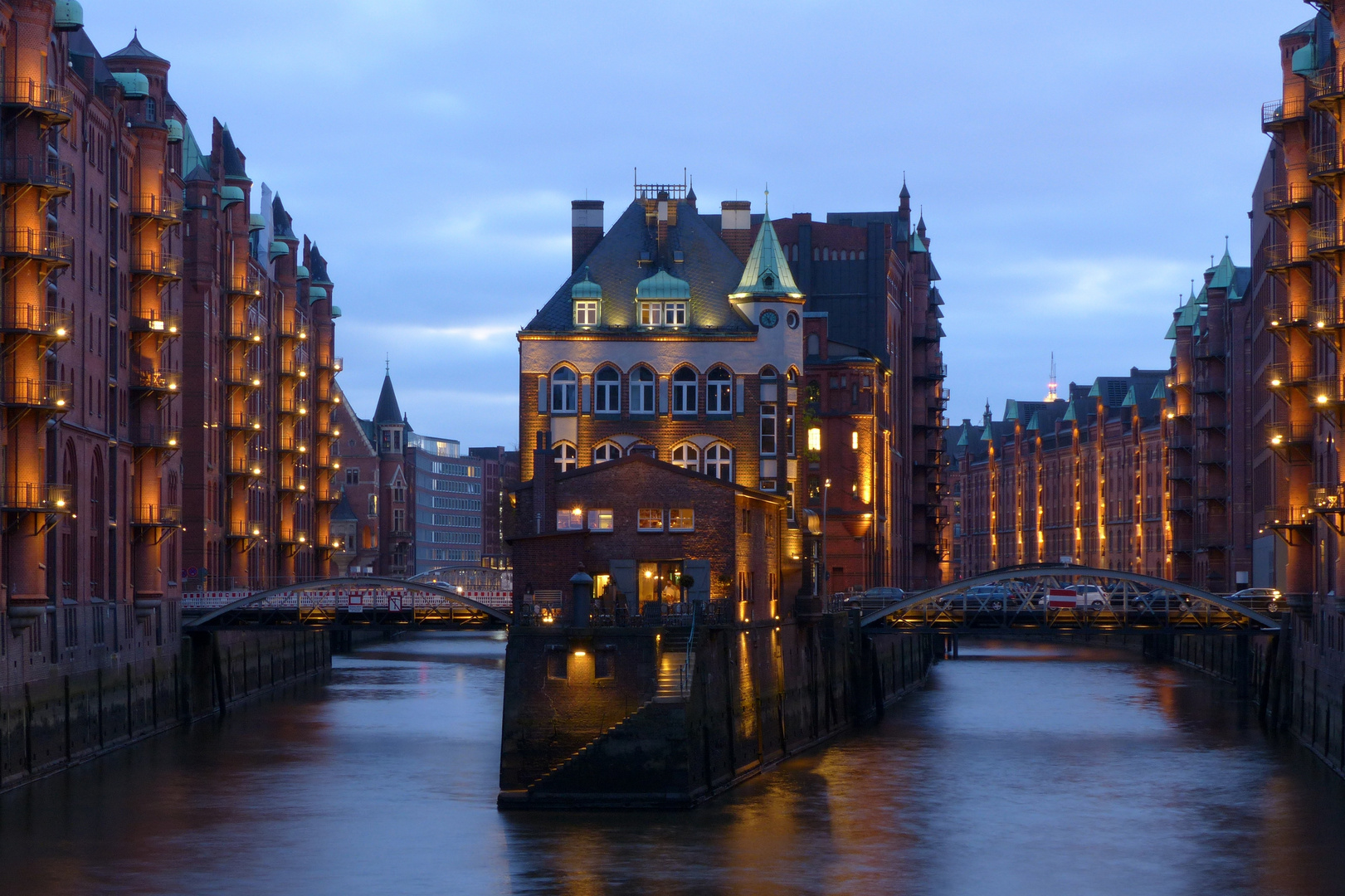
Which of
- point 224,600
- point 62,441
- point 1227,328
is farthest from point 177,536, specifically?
point 1227,328

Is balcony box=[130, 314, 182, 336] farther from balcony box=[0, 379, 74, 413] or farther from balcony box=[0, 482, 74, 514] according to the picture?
balcony box=[0, 482, 74, 514]

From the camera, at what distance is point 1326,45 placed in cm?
7725

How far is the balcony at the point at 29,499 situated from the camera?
64.5m

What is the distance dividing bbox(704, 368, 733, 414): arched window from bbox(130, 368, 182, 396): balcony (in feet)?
77.3

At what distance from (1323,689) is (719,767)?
73.6 feet

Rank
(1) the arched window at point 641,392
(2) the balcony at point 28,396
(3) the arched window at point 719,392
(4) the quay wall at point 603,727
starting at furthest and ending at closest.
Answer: (1) the arched window at point 641,392
(3) the arched window at point 719,392
(2) the balcony at point 28,396
(4) the quay wall at point 603,727

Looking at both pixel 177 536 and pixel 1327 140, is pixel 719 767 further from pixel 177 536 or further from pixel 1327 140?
pixel 177 536

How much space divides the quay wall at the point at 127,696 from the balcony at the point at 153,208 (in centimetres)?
1748

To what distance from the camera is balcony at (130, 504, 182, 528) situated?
84.2m

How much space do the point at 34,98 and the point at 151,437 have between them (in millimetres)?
23024

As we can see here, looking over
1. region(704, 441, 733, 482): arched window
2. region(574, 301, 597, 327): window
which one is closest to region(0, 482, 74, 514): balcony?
region(574, 301, 597, 327): window

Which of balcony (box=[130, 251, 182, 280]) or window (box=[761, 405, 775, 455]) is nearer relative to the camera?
balcony (box=[130, 251, 182, 280])

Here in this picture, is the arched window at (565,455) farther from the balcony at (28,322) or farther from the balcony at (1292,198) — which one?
the balcony at (28,322)

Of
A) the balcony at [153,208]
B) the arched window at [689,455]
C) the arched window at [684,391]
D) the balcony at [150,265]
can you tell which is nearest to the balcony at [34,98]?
the balcony at [153,208]
